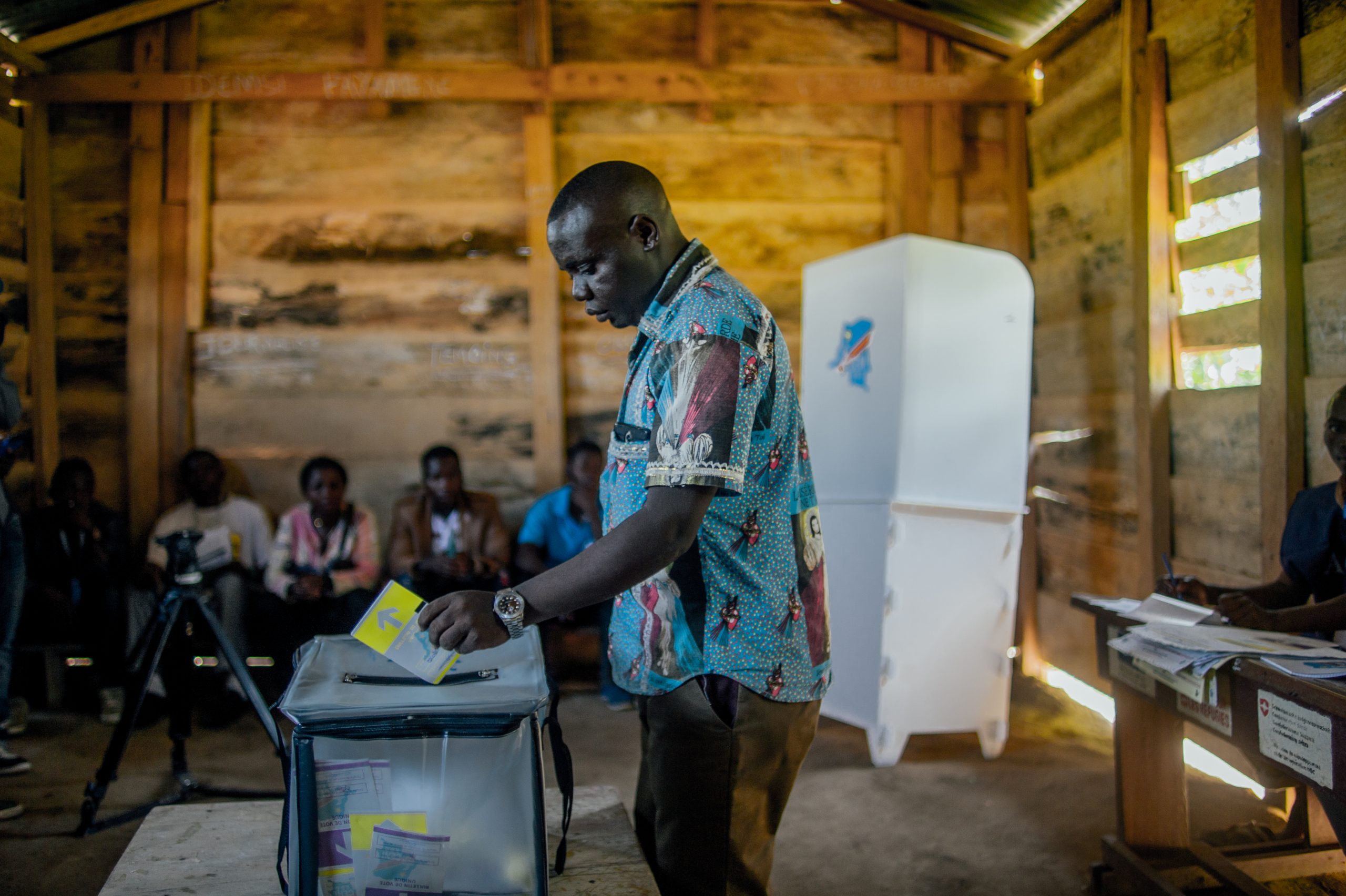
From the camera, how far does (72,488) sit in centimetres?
410

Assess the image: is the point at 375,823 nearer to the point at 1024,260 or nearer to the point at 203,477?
the point at 203,477

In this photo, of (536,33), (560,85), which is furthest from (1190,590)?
(536,33)

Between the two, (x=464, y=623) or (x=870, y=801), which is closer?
(x=464, y=623)

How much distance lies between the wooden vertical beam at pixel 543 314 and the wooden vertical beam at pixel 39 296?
7.84 ft

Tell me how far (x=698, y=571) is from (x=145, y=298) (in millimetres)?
4238

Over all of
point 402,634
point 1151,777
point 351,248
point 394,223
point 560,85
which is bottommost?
point 1151,777

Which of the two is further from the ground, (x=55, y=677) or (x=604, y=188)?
(x=604, y=188)

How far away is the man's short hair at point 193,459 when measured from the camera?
435 cm

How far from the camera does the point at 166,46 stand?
180 inches

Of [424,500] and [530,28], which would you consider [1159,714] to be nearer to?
[424,500]

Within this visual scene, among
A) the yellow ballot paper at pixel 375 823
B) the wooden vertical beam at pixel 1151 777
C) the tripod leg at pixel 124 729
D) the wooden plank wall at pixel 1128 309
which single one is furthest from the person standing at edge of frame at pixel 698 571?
the wooden plank wall at pixel 1128 309

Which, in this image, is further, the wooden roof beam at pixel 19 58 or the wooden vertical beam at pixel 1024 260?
the wooden vertical beam at pixel 1024 260

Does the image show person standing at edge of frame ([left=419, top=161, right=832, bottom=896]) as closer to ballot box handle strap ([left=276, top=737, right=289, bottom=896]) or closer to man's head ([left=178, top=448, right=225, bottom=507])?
ballot box handle strap ([left=276, top=737, right=289, bottom=896])

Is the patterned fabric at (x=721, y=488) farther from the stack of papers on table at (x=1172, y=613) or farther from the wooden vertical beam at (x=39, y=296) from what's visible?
the wooden vertical beam at (x=39, y=296)
